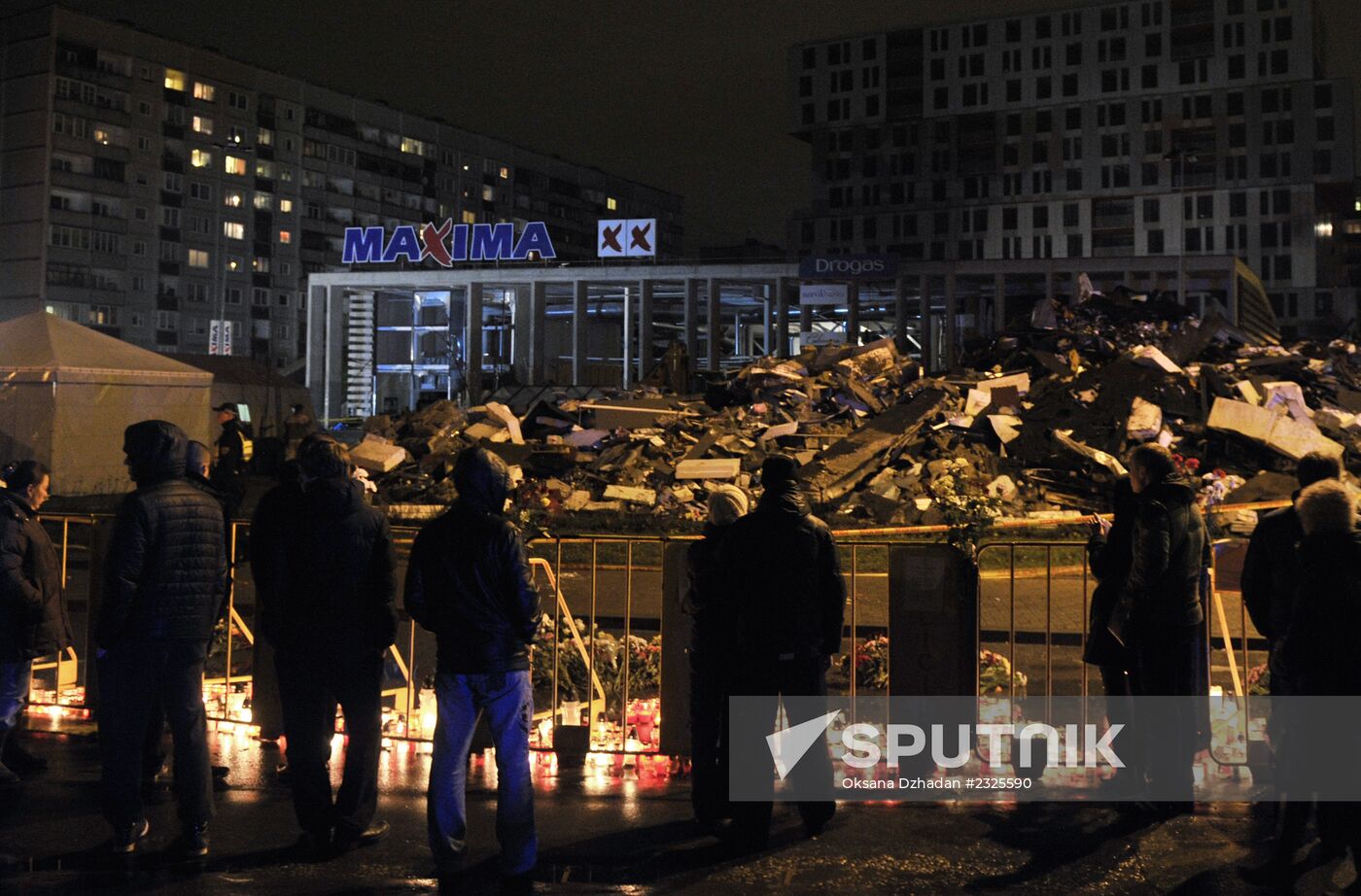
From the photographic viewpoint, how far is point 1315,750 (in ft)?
17.0

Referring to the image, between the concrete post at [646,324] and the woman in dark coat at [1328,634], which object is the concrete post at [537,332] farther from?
the woman in dark coat at [1328,634]

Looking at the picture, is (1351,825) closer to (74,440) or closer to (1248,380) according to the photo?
(74,440)

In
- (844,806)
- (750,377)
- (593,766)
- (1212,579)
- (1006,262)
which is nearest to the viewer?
(844,806)

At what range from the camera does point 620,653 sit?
30.7 feet

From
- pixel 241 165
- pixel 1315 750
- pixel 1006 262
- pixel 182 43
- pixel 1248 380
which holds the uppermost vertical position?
pixel 182 43

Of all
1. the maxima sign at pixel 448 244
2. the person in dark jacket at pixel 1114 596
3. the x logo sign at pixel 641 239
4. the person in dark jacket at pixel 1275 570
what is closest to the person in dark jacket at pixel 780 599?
the person in dark jacket at pixel 1114 596

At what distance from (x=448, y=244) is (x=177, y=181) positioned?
37622mm

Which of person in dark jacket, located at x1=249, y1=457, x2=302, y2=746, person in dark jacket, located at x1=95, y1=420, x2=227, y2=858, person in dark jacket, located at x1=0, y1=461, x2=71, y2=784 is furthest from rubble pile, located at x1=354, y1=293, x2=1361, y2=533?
person in dark jacket, located at x1=95, y1=420, x2=227, y2=858

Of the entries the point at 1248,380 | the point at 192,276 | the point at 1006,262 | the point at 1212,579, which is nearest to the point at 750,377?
the point at 1248,380

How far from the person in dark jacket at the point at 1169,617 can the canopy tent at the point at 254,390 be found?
116 ft

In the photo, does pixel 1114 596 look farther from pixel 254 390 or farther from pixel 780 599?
pixel 254 390

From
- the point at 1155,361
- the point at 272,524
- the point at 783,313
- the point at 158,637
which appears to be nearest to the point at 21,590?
the point at 158,637

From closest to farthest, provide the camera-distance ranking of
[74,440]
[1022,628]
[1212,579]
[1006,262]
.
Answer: [1212,579] < [1022,628] < [74,440] < [1006,262]

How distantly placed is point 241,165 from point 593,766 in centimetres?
8893
